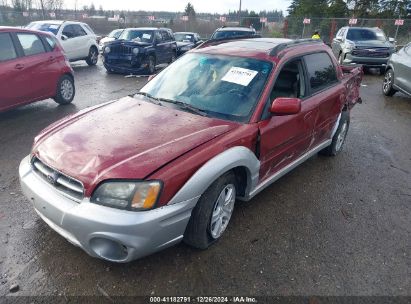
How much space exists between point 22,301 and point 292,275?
6.77 feet

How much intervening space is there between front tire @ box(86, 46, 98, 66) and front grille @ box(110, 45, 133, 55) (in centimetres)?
259

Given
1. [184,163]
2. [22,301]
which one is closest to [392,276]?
[184,163]

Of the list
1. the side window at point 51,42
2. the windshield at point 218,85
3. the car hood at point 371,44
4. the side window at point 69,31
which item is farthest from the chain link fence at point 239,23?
the windshield at point 218,85

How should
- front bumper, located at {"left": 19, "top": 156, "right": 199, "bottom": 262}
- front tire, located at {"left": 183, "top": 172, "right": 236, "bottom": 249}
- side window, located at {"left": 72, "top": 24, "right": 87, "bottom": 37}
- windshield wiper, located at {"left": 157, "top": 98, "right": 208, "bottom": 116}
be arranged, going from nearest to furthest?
front bumper, located at {"left": 19, "top": 156, "right": 199, "bottom": 262}, front tire, located at {"left": 183, "top": 172, "right": 236, "bottom": 249}, windshield wiper, located at {"left": 157, "top": 98, "right": 208, "bottom": 116}, side window, located at {"left": 72, "top": 24, "right": 87, "bottom": 37}

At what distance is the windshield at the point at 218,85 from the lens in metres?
3.26

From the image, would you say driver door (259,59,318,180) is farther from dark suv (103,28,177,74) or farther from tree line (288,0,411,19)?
tree line (288,0,411,19)

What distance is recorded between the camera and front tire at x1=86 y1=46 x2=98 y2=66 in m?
14.3

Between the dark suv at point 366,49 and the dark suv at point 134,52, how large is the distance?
734 centimetres

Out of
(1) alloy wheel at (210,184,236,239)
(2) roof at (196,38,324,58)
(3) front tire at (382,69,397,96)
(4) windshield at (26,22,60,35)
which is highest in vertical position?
(2) roof at (196,38,324,58)

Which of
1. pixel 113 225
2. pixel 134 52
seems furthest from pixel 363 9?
pixel 113 225

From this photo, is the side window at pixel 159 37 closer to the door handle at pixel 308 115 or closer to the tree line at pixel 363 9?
the door handle at pixel 308 115

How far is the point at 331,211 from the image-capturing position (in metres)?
3.75

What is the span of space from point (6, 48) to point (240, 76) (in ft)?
15.9

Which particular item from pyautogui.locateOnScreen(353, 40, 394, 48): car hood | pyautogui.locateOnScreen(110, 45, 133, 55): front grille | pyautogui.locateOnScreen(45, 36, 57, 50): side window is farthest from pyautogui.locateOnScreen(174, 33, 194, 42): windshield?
pyautogui.locateOnScreen(45, 36, 57, 50): side window
